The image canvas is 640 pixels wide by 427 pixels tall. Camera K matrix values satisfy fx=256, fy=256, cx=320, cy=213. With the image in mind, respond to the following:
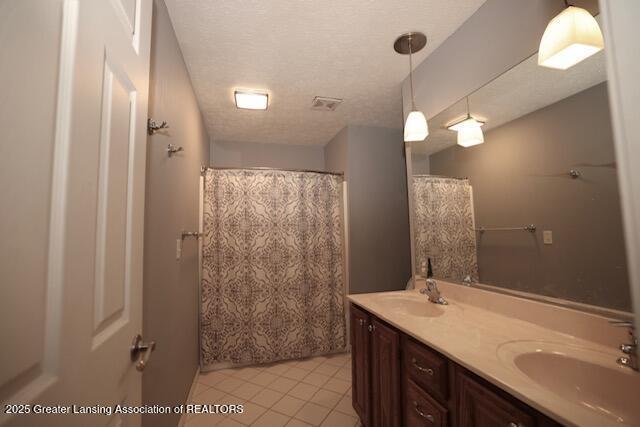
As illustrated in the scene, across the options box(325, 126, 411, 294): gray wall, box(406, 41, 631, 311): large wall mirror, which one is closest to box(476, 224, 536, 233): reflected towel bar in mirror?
box(406, 41, 631, 311): large wall mirror

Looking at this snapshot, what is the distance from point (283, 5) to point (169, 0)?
558mm

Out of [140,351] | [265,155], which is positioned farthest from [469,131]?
[265,155]

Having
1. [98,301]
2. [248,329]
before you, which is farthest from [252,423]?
[98,301]

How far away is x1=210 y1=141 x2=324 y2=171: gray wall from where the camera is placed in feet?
10.5

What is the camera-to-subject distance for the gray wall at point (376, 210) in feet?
8.63

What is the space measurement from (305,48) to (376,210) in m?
1.63

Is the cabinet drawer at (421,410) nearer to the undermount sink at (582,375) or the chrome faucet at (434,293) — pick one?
the undermount sink at (582,375)

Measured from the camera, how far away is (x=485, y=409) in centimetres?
76

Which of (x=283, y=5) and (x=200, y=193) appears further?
(x=200, y=193)

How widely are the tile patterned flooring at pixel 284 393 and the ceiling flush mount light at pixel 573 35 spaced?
2.16 m

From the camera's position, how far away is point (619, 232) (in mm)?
879

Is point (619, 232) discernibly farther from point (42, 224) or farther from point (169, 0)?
point (169, 0)

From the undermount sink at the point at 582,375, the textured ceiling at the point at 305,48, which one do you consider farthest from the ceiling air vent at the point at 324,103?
the undermount sink at the point at 582,375

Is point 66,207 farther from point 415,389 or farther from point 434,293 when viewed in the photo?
point 434,293
